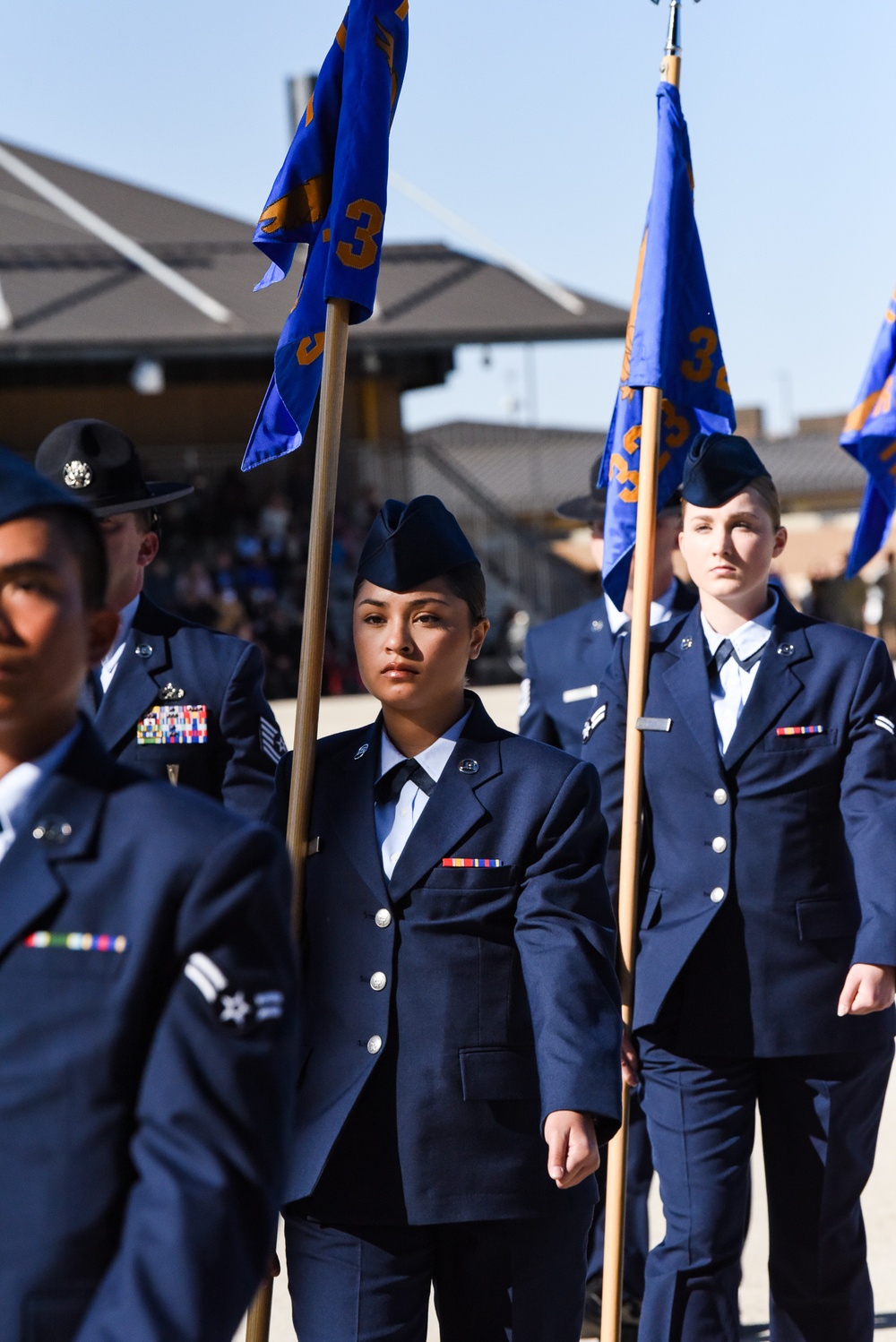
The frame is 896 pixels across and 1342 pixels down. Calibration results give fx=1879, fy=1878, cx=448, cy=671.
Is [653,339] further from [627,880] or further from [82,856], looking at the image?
[82,856]

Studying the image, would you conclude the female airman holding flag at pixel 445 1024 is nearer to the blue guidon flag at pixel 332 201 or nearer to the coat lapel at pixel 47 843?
the blue guidon flag at pixel 332 201

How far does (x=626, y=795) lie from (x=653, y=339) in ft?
4.20

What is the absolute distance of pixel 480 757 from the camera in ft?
10.8

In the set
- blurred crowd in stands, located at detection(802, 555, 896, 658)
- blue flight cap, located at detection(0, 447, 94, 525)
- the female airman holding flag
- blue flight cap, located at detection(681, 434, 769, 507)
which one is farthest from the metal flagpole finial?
blurred crowd in stands, located at detection(802, 555, 896, 658)

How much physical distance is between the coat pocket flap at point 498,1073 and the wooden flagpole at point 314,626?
0.42 meters

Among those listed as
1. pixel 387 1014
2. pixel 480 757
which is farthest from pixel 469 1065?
pixel 480 757

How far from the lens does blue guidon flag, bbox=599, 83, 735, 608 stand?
4.96 meters

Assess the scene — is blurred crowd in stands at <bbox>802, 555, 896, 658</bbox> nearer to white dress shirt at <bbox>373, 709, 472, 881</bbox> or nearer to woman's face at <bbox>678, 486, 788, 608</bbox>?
woman's face at <bbox>678, 486, 788, 608</bbox>

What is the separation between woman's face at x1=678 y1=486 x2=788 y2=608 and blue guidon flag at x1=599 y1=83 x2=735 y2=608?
2.03ft

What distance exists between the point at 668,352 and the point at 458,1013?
2392 mm

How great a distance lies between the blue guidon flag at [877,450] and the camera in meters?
5.97

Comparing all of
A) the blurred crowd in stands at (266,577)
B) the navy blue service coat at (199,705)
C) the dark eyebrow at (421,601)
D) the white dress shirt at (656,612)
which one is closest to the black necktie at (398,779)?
the dark eyebrow at (421,601)

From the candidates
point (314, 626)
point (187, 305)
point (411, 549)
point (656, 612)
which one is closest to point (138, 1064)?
point (411, 549)

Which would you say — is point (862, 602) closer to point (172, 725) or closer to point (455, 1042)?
point (172, 725)
